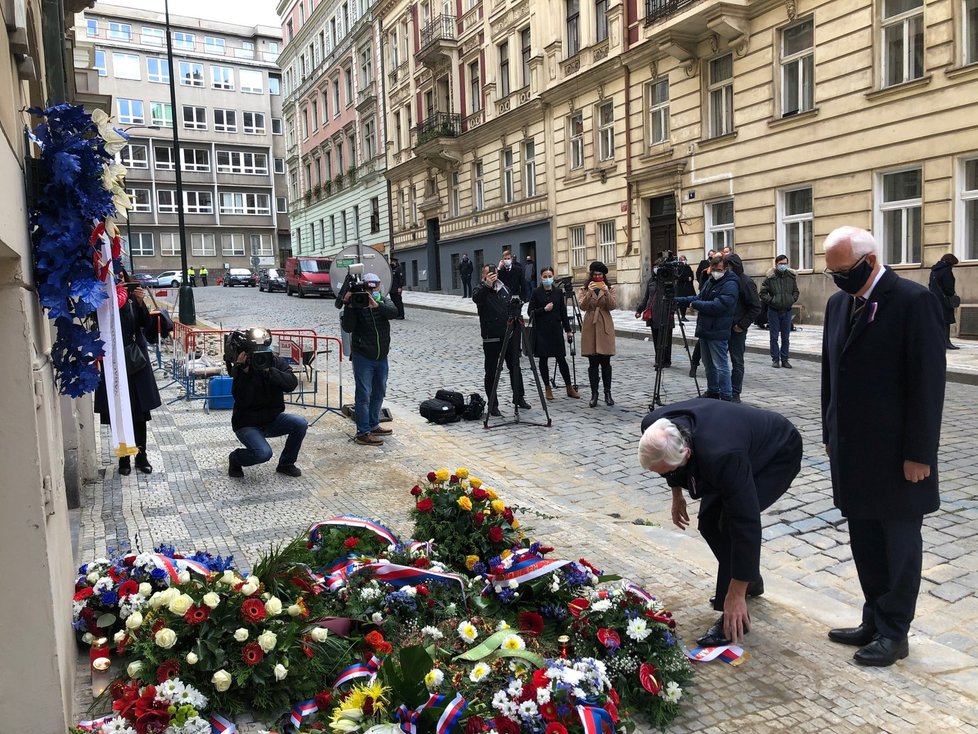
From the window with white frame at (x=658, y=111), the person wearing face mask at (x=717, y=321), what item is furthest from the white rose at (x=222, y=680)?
the window with white frame at (x=658, y=111)

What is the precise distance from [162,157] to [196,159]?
2641 mm

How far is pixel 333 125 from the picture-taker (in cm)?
5084

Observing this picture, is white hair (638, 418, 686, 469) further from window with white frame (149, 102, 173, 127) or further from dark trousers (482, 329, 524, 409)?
window with white frame (149, 102, 173, 127)

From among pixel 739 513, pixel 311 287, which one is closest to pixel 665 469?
pixel 739 513

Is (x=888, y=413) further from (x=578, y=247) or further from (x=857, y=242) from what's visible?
(x=578, y=247)

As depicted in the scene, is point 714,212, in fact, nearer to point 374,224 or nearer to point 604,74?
point 604,74

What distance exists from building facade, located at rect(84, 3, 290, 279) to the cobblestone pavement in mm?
58844

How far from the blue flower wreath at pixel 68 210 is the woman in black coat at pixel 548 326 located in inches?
317

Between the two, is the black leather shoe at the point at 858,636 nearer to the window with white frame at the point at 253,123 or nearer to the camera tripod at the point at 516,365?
the camera tripod at the point at 516,365

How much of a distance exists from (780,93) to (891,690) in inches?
724

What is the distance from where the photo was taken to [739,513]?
3.66 m

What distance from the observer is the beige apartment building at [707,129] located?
15.8m

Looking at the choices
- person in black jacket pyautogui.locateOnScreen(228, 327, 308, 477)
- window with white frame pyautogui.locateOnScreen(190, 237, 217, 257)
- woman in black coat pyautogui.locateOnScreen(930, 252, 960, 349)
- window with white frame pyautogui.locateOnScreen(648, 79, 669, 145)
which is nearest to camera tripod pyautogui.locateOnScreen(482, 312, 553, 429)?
person in black jacket pyautogui.locateOnScreen(228, 327, 308, 477)

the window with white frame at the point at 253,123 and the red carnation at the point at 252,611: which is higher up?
the window with white frame at the point at 253,123
